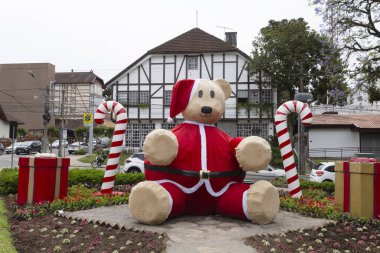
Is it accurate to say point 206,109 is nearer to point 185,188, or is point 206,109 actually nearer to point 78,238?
point 185,188

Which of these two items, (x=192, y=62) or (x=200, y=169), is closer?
(x=200, y=169)

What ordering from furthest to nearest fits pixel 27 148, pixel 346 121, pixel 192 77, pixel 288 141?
pixel 27 148, pixel 346 121, pixel 192 77, pixel 288 141

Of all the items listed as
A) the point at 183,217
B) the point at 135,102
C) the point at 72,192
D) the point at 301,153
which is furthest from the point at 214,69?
the point at 183,217

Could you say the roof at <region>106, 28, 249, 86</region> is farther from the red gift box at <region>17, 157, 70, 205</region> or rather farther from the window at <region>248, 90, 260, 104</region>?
the red gift box at <region>17, 157, 70, 205</region>

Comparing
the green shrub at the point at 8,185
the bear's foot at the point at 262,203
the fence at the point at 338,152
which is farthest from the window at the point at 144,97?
the bear's foot at the point at 262,203

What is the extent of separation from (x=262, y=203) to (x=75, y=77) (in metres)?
59.2

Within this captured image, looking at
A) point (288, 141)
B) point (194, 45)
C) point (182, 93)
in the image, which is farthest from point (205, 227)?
point (194, 45)

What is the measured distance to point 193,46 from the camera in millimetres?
32281

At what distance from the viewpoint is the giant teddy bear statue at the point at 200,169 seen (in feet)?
19.8

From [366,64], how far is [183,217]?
1118 cm

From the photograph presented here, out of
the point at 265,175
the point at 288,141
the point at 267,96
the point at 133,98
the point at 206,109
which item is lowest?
the point at 265,175

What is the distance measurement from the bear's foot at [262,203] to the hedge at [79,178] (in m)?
7.00

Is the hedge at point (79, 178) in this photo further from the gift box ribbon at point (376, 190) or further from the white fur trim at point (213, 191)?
the gift box ribbon at point (376, 190)

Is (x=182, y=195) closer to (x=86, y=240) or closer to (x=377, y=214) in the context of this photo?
(x=86, y=240)
